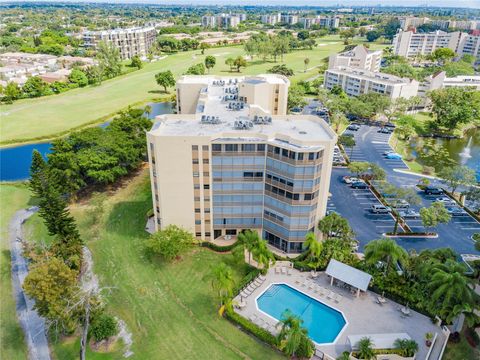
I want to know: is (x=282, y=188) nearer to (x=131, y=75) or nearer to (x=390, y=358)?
(x=390, y=358)

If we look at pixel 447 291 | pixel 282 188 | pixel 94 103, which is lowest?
pixel 94 103

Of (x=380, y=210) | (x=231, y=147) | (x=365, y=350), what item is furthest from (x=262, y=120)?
(x=365, y=350)

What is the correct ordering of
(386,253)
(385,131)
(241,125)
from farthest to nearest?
(385,131) < (241,125) < (386,253)

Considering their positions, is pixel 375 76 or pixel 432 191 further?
pixel 375 76

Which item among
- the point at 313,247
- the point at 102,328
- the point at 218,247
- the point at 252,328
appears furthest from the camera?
the point at 218,247

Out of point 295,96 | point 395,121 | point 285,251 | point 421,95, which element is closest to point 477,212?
A: point 285,251

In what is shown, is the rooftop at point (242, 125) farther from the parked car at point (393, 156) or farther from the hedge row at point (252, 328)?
the parked car at point (393, 156)

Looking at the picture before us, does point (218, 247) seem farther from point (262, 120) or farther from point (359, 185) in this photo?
point (359, 185)
